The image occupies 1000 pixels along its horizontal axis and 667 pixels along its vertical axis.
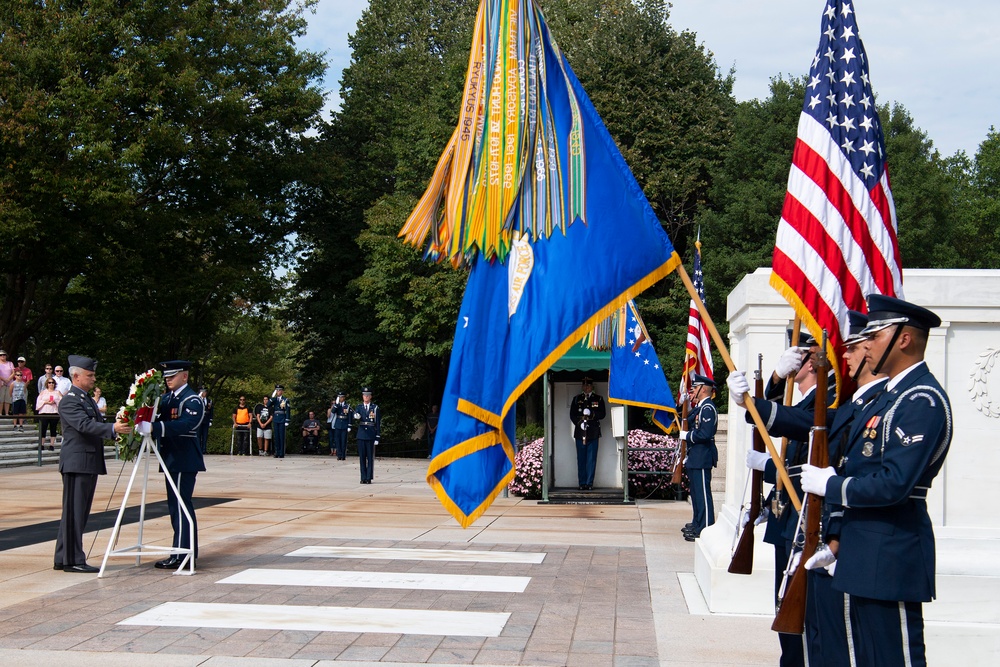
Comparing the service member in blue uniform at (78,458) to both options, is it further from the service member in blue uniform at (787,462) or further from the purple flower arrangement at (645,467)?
the purple flower arrangement at (645,467)

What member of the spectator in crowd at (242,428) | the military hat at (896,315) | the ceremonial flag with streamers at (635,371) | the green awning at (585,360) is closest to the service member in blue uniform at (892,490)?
the military hat at (896,315)

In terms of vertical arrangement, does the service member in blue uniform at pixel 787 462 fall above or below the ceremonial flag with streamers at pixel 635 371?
below

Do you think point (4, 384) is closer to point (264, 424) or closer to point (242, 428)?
point (264, 424)

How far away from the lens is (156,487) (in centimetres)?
1828

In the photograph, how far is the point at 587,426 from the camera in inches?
685

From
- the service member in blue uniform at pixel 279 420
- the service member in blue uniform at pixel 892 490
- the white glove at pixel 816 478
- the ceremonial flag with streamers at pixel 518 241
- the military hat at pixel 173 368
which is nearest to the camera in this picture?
the service member in blue uniform at pixel 892 490

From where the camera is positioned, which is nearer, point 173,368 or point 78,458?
point 78,458

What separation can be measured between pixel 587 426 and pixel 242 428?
17.0 m

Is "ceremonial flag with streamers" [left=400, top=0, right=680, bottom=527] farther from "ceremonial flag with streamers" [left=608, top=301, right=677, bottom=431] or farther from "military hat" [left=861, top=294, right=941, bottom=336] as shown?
"ceremonial flag with streamers" [left=608, top=301, right=677, bottom=431]

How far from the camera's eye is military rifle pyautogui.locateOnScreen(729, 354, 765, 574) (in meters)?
5.85

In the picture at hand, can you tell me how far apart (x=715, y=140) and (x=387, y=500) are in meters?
23.4

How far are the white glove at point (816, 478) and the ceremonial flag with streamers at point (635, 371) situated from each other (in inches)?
458

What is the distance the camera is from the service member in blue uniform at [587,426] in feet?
57.1

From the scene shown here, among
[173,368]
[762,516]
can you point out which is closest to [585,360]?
[173,368]
